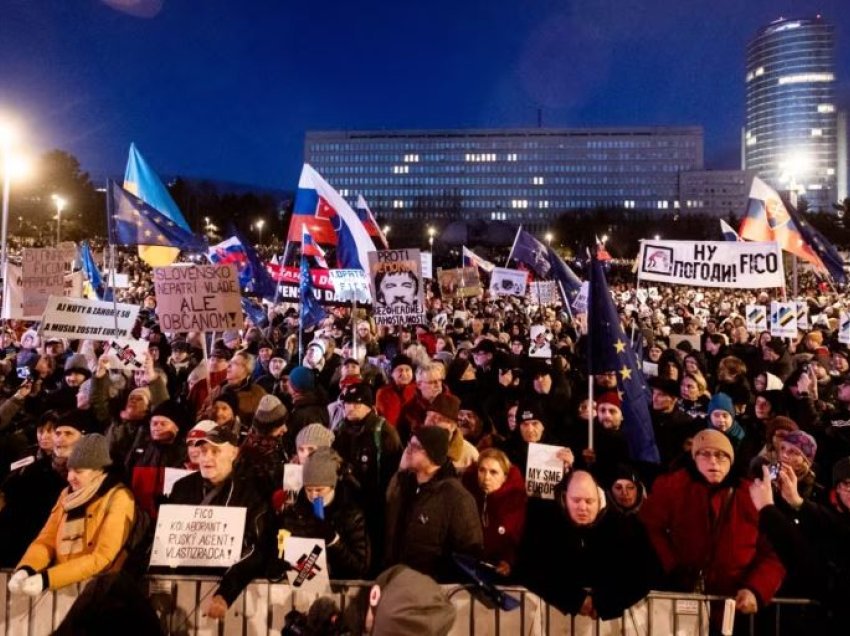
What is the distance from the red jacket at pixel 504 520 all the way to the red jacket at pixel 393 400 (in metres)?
2.85

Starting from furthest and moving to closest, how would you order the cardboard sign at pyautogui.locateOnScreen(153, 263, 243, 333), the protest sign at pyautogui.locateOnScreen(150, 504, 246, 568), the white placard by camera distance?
the cardboard sign at pyautogui.locateOnScreen(153, 263, 243, 333) → the white placard → the protest sign at pyautogui.locateOnScreen(150, 504, 246, 568)

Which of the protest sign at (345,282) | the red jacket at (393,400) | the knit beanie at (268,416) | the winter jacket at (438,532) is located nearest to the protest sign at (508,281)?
the protest sign at (345,282)

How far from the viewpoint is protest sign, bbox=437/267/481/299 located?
16.6 m

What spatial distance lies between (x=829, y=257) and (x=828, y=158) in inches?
6825

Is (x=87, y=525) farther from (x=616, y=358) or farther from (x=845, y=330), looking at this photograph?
(x=845, y=330)

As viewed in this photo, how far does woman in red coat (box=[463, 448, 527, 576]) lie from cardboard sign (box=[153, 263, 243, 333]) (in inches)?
152

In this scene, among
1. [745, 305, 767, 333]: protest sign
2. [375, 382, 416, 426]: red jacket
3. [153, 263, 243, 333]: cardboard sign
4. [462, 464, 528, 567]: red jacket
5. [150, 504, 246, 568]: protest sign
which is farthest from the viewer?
[745, 305, 767, 333]: protest sign

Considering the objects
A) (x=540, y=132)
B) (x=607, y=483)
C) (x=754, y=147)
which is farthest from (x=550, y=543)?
(x=754, y=147)

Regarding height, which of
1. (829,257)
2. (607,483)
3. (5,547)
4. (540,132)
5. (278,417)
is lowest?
(5,547)

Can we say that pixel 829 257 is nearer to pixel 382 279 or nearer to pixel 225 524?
pixel 382 279

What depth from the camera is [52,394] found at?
767 centimetres

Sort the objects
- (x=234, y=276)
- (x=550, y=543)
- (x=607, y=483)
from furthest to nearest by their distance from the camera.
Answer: (x=234, y=276) < (x=607, y=483) < (x=550, y=543)

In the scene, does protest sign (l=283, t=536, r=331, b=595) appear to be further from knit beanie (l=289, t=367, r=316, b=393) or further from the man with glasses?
knit beanie (l=289, t=367, r=316, b=393)

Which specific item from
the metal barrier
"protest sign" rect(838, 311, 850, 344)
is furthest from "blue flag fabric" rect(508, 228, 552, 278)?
the metal barrier
